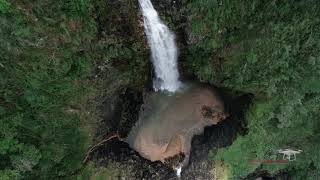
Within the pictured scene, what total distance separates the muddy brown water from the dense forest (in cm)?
119

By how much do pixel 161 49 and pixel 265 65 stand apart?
3.63 meters

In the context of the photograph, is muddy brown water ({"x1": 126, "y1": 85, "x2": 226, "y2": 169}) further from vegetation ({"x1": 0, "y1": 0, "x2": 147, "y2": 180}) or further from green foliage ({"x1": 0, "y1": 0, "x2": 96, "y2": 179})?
green foliage ({"x1": 0, "y1": 0, "x2": 96, "y2": 179})

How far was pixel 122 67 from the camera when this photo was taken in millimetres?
12711

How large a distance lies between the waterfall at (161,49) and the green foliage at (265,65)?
2.56ft

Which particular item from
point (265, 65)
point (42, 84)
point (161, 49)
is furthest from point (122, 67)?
point (265, 65)

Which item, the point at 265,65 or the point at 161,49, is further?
the point at 161,49

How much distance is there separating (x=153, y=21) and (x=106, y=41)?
1684 millimetres

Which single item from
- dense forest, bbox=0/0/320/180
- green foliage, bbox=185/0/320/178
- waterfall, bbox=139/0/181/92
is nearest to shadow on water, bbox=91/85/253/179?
dense forest, bbox=0/0/320/180

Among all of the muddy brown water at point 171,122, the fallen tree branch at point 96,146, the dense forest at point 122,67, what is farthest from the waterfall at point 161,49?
the fallen tree branch at point 96,146

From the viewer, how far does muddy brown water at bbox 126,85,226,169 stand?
1414cm

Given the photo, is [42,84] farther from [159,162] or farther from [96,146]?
[159,162]

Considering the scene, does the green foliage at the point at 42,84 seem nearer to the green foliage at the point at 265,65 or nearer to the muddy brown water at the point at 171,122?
the muddy brown water at the point at 171,122

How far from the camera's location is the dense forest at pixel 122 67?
10555 mm

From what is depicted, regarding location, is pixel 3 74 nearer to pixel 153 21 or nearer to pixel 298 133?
pixel 153 21
